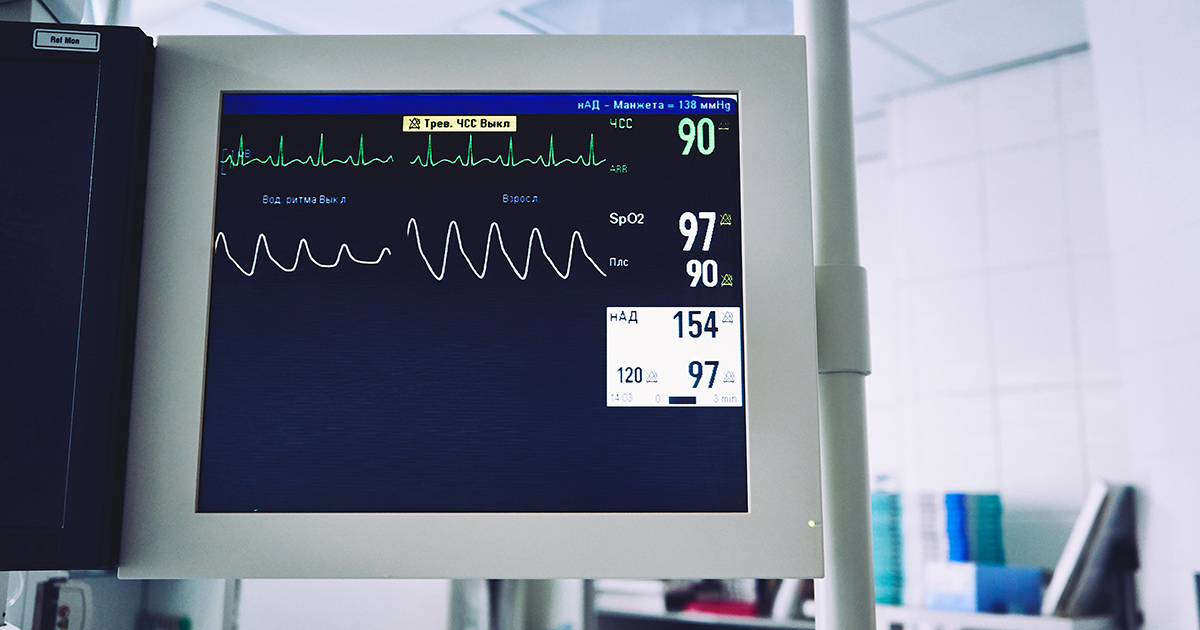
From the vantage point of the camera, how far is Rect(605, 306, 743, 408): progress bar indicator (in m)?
0.57

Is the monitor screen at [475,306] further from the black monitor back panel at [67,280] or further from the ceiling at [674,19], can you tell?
the ceiling at [674,19]

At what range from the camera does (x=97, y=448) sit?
0.56m

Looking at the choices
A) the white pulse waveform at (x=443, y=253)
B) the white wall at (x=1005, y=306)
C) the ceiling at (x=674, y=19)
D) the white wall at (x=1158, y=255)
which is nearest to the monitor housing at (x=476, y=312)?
the white pulse waveform at (x=443, y=253)

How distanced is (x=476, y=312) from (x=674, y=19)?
223 centimetres

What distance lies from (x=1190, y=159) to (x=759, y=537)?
5.92 ft

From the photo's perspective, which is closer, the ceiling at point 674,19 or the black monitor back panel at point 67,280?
the black monitor back panel at point 67,280

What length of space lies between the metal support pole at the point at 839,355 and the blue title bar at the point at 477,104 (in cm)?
9

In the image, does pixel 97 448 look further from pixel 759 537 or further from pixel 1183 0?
pixel 1183 0

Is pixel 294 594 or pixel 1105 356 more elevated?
pixel 1105 356

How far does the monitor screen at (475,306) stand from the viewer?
0.57 m

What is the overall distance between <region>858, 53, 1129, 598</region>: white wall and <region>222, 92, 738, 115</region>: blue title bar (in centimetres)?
213

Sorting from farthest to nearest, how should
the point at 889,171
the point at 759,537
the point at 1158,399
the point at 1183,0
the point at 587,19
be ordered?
the point at 889,171, the point at 587,19, the point at 1158,399, the point at 1183,0, the point at 759,537

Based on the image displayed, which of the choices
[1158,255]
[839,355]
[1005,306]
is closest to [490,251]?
[839,355]

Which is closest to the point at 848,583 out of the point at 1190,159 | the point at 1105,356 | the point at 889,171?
the point at 1190,159
